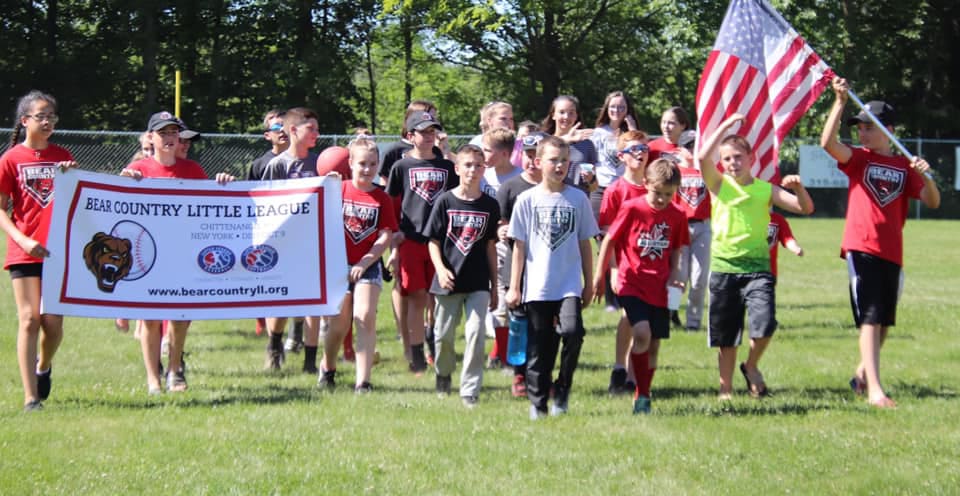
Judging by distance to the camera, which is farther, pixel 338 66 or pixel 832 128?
pixel 338 66

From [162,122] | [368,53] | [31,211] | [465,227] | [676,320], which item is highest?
[368,53]

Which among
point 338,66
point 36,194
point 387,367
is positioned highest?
point 338,66

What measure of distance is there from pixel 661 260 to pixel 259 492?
132 inches

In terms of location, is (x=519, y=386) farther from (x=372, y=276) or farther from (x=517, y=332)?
(x=372, y=276)

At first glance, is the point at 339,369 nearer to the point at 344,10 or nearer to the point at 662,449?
the point at 662,449

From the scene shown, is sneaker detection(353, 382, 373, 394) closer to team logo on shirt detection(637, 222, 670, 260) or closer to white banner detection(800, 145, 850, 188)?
team logo on shirt detection(637, 222, 670, 260)

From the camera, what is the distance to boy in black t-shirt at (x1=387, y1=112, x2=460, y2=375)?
984 cm

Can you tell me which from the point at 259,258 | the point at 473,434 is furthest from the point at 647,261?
the point at 259,258

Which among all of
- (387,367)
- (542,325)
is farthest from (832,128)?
(387,367)

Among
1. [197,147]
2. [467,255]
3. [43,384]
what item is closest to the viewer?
[43,384]

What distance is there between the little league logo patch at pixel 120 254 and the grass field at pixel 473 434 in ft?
2.78

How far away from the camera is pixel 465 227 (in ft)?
27.7

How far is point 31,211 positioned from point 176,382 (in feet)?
5.28

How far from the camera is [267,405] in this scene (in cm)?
814
